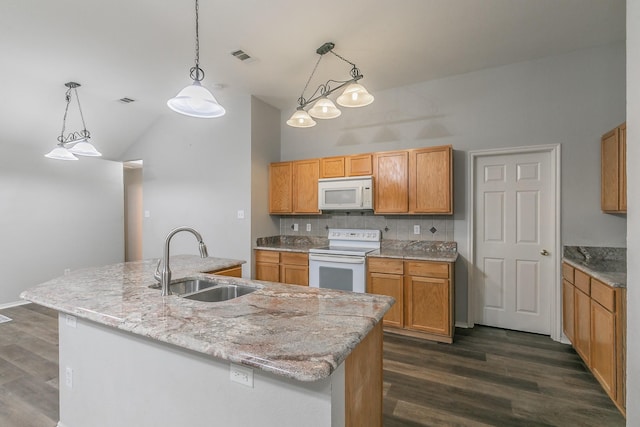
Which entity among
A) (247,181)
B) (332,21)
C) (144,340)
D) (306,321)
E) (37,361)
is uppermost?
(332,21)

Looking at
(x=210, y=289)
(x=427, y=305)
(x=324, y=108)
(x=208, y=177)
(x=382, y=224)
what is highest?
(x=324, y=108)

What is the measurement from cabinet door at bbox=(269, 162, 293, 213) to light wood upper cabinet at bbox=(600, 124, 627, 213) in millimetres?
3493

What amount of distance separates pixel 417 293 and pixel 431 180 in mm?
1306

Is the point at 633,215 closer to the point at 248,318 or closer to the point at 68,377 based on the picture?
the point at 248,318

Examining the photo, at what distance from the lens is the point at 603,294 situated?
2158 millimetres

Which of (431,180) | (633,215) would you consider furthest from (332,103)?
(633,215)

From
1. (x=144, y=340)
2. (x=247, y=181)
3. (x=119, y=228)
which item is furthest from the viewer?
(x=119, y=228)

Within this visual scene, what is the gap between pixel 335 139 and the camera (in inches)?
172

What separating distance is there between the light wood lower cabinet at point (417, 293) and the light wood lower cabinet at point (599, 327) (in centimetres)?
105

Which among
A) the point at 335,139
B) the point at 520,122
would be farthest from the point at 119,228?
the point at 520,122

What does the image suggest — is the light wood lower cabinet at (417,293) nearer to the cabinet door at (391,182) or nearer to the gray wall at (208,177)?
the cabinet door at (391,182)

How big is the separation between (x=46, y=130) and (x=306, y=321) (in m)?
5.44

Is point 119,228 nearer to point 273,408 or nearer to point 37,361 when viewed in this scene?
point 37,361

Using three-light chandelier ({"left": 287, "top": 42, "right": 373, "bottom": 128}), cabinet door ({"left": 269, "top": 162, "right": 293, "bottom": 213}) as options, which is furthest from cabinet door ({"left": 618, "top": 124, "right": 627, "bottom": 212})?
cabinet door ({"left": 269, "top": 162, "right": 293, "bottom": 213})
